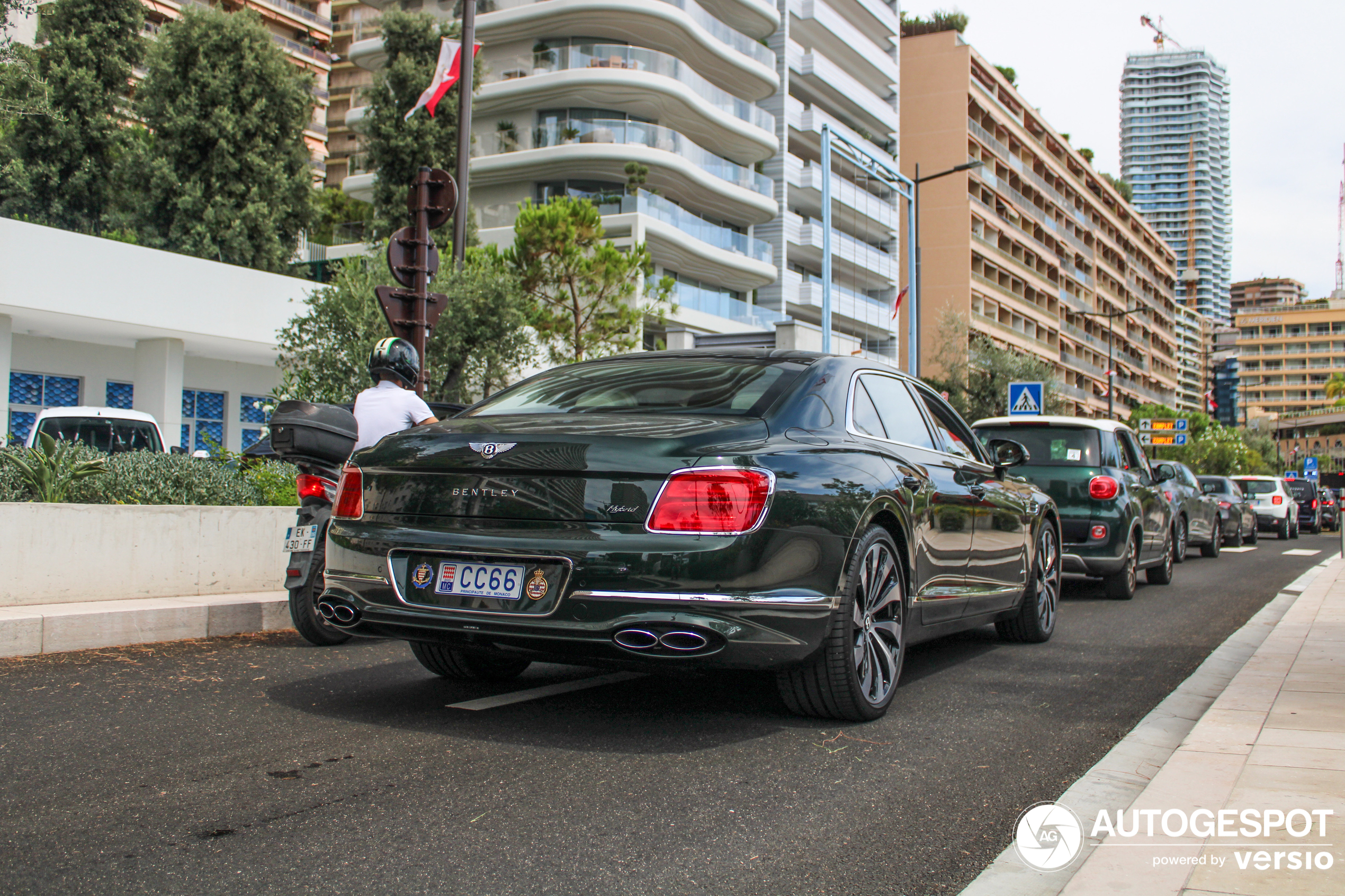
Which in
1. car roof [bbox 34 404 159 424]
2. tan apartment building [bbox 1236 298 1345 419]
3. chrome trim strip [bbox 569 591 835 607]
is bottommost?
chrome trim strip [bbox 569 591 835 607]

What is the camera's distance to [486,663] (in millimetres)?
5375

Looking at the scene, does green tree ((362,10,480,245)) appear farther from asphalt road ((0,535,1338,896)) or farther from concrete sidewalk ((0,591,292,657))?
asphalt road ((0,535,1338,896))

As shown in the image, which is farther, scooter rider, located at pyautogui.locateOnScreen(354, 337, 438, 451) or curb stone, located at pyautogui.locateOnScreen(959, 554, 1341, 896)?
scooter rider, located at pyautogui.locateOnScreen(354, 337, 438, 451)

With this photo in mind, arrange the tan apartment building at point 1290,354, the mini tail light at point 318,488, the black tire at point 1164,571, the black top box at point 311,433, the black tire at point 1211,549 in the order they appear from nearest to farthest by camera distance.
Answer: the black top box at point 311,433 → the mini tail light at point 318,488 → the black tire at point 1164,571 → the black tire at point 1211,549 → the tan apartment building at point 1290,354

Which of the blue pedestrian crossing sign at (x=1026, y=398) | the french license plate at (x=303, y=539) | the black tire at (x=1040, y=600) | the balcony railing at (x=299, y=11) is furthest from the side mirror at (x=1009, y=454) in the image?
the balcony railing at (x=299, y=11)

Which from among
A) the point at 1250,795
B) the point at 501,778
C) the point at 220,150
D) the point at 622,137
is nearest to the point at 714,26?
the point at 622,137

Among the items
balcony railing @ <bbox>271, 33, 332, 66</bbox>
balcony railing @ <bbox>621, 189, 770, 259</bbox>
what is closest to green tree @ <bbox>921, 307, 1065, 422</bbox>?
balcony railing @ <bbox>621, 189, 770, 259</bbox>

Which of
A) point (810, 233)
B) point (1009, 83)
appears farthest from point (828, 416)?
point (1009, 83)

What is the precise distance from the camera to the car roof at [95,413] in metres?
14.0

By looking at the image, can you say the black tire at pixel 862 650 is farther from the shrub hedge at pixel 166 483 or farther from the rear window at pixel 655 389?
the shrub hedge at pixel 166 483

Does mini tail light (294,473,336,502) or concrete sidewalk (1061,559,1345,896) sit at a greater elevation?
mini tail light (294,473,336,502)

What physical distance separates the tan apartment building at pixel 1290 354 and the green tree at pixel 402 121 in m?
178

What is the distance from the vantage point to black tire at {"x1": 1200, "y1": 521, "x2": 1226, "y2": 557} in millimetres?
19984

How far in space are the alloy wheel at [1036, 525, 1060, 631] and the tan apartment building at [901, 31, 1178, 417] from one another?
2141 inches
